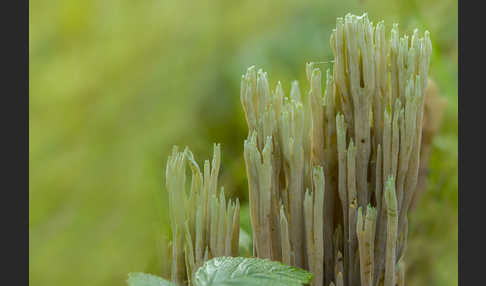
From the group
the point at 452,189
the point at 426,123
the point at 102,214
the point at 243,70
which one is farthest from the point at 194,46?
the point at 452,189

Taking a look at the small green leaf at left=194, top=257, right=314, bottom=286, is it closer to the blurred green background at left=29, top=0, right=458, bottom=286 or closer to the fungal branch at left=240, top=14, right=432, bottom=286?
the fungal branch at left=240, top=14, right=432, bottom=286

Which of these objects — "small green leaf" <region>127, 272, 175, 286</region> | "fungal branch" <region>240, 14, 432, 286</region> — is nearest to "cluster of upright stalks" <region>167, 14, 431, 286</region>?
"fungal branch" <region>240, 14, 432, 286</region>

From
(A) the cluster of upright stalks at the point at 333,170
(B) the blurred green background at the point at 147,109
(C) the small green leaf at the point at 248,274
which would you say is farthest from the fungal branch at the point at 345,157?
(B) the blurred green background at the point at 147,109

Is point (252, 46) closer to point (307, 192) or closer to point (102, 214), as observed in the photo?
point (102, 214)

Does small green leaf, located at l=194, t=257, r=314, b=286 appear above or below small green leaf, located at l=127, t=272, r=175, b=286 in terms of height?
above

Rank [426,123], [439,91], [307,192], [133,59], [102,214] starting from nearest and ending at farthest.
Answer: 1. [307,192]
2. [102,214]
3. [133,59]
4. [426,123]
5. [439,91]

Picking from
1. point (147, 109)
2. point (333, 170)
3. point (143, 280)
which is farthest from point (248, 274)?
point (147, 109)
